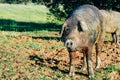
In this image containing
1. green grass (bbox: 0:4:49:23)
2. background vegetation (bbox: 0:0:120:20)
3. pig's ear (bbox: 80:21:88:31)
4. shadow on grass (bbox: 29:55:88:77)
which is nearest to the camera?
pig's ear (bbox: 80:21:88:31)

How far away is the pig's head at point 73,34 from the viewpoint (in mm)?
10102

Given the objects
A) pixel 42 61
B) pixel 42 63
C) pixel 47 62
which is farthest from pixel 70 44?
pixel 42 61

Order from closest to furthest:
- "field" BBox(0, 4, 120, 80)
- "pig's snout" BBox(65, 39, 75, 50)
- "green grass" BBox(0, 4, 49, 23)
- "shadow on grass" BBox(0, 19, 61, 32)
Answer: "pig's snout" BBox(65, 39, 75, 50), "field" BBox(0, 4, 120, 80), "shadow on grass" BBox(0, 19, 61, 32), "green grass" BBox(0, 4, 49, 23)

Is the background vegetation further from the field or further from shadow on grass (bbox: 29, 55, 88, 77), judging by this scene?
shadow on grass (bbox: 29, 55, 88, 77)

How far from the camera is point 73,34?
400 inches

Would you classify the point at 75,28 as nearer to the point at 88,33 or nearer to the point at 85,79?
the point at 88,33

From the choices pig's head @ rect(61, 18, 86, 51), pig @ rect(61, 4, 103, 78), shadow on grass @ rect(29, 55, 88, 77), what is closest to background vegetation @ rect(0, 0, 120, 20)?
shadow on grass @ rect(29, 55, 88, 77)

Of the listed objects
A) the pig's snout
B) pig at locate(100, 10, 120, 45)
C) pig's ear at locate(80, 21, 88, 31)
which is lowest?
pig at locate(100, 10, 120, 45)

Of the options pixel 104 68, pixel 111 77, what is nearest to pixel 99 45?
pixel 104 68

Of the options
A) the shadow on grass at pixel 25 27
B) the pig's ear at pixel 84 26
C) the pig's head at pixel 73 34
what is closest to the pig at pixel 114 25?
the pig's ear at pixel 84 26

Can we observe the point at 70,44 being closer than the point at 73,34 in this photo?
Yes

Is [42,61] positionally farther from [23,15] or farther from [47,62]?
[23,15]

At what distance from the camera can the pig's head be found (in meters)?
10.1

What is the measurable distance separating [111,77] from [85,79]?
2.79 ft
